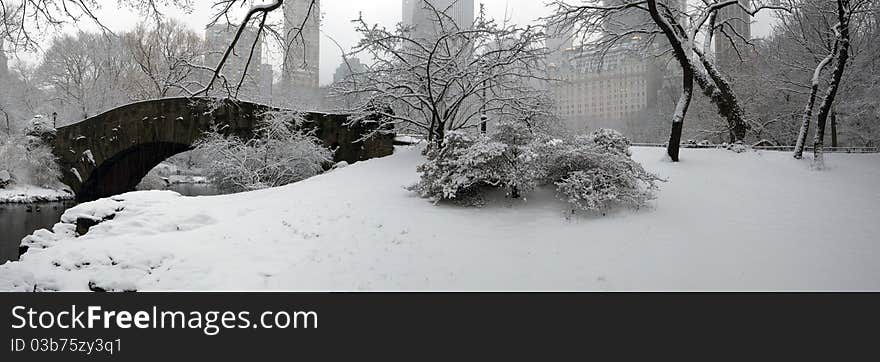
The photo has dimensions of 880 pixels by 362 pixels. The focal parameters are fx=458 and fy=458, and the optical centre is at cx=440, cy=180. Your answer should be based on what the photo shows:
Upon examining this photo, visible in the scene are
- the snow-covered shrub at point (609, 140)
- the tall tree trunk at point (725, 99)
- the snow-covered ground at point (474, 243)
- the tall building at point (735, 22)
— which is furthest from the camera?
the tall building at point (735, 22)

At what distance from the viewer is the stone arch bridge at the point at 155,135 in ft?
49.5

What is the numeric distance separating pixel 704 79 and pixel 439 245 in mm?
8502

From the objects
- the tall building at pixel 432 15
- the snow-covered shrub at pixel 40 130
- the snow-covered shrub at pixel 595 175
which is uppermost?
the tall building at pixel 432 15

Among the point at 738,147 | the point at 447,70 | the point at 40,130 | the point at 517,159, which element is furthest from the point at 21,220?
the point at 738,147

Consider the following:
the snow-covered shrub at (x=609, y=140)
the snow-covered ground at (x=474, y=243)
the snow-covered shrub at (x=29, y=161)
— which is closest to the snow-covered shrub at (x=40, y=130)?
the snow-covered shrub at (x=29, y=161)

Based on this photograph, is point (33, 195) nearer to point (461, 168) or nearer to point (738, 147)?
point (461, 168)

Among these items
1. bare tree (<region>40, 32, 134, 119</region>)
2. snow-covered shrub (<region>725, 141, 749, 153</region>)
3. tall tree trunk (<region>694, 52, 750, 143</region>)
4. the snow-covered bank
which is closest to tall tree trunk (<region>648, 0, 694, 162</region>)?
tall tree trunk (<region>694, 52, 750, 143</region>)

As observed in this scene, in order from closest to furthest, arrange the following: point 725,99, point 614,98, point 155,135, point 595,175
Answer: point 595,175 → point 725,99 → point 155,135 → point 614,98

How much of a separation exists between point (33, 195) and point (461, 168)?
2088cm

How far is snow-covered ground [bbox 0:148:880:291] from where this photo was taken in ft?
14.4

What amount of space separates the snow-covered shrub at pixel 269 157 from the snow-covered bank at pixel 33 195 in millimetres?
9773

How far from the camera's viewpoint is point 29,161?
1884 centimetres

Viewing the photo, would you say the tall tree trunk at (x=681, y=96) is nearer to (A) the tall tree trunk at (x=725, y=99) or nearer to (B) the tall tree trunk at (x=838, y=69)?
(A) the tall tree trunk at (x=725, y=99)
